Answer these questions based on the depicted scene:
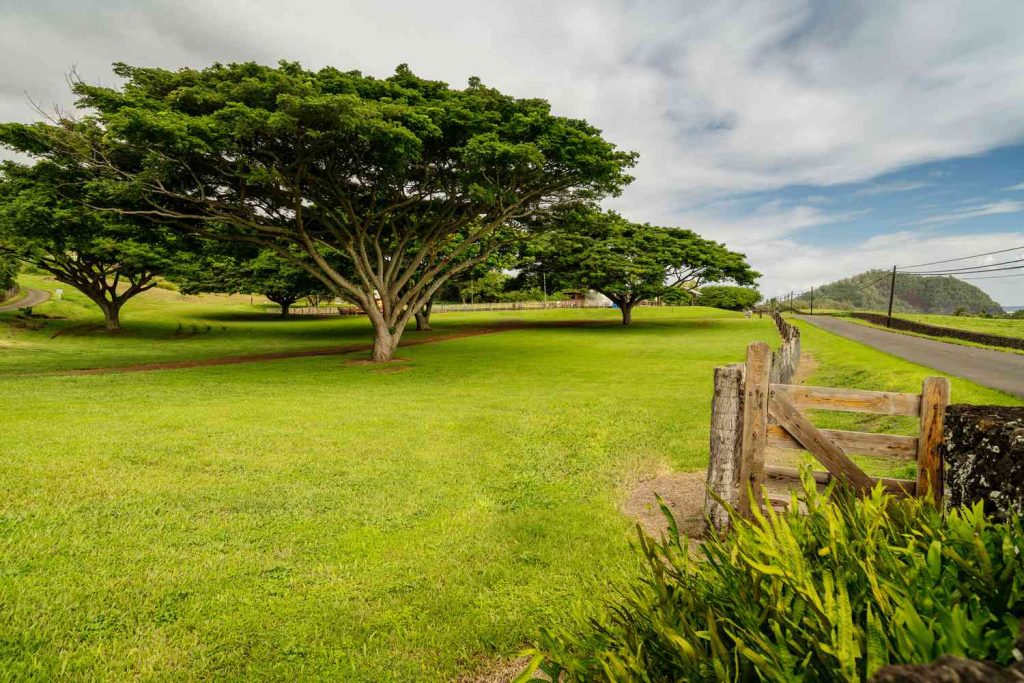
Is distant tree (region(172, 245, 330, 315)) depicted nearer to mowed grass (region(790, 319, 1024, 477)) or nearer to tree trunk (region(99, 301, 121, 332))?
tree trunk (region(99, 301, 121, 332))

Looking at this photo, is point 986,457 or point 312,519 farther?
point 312,519

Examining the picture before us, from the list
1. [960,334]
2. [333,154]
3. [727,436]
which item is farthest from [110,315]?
[960,334]

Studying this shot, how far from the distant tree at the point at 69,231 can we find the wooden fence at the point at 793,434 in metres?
20.8

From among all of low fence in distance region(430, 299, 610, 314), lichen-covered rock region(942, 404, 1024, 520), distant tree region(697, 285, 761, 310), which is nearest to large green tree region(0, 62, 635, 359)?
lichen-covered rock region(942, 404, 1024, 520)

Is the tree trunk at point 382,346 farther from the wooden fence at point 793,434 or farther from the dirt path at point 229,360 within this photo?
the wooden fence at point 793,434

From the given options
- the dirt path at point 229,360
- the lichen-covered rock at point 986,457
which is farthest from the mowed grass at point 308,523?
the dirt path at point 229,360

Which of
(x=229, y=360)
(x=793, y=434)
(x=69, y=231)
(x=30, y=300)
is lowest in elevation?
(x=229, y=360)

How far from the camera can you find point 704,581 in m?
2.21

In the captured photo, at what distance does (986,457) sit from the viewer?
8.41 feet

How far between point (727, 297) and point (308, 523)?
87.1 metres

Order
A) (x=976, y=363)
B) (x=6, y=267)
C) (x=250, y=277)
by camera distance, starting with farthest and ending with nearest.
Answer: (x=250, y=277) < (x=6, y=267) < (x=976, y=363)

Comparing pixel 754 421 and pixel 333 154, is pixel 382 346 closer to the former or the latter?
pixel 333 154

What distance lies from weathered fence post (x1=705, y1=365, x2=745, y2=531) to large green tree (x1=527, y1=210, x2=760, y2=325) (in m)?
36.2

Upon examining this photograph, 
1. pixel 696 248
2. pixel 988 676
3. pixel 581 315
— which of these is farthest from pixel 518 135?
pixel 581 315
